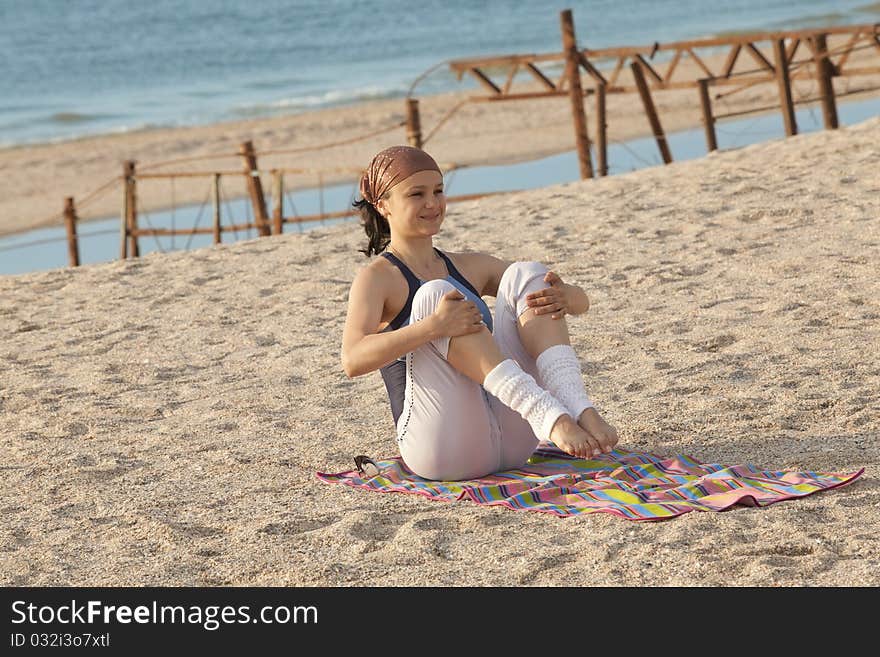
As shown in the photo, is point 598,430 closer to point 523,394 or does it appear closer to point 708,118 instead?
point 523,394

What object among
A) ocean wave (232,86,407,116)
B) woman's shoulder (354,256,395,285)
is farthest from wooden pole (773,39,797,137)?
ocean wave (232,86,407,116)

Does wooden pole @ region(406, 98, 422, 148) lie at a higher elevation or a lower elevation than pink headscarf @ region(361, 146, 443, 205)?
higher

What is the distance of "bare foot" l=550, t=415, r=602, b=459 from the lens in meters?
3.49

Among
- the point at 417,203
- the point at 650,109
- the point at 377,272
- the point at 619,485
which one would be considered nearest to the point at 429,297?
the point at 377,272

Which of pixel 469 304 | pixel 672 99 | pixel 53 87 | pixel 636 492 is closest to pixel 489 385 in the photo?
pixel 469 304

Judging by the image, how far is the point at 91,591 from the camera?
3.16 meters

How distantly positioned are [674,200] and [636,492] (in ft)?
15.8

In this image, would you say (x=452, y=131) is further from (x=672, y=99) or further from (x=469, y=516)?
(x=469, y=516)

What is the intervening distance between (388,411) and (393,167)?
132 cm

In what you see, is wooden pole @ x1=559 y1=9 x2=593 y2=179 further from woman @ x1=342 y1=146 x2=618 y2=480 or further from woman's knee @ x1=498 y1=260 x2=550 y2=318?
woman's knee @ x1=498 y1=260 x2=550 y2=318

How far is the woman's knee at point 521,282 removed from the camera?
3.65m

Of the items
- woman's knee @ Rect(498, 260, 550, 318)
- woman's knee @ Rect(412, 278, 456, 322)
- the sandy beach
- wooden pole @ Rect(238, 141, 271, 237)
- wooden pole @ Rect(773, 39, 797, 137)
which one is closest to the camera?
woman's knee @ Rect(412, 278, 456, 322)

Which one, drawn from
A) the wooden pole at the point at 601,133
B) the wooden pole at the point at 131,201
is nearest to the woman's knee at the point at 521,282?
the wooden pole at the point at 131,201

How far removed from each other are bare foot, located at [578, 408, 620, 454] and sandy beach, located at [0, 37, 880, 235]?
12.0m
